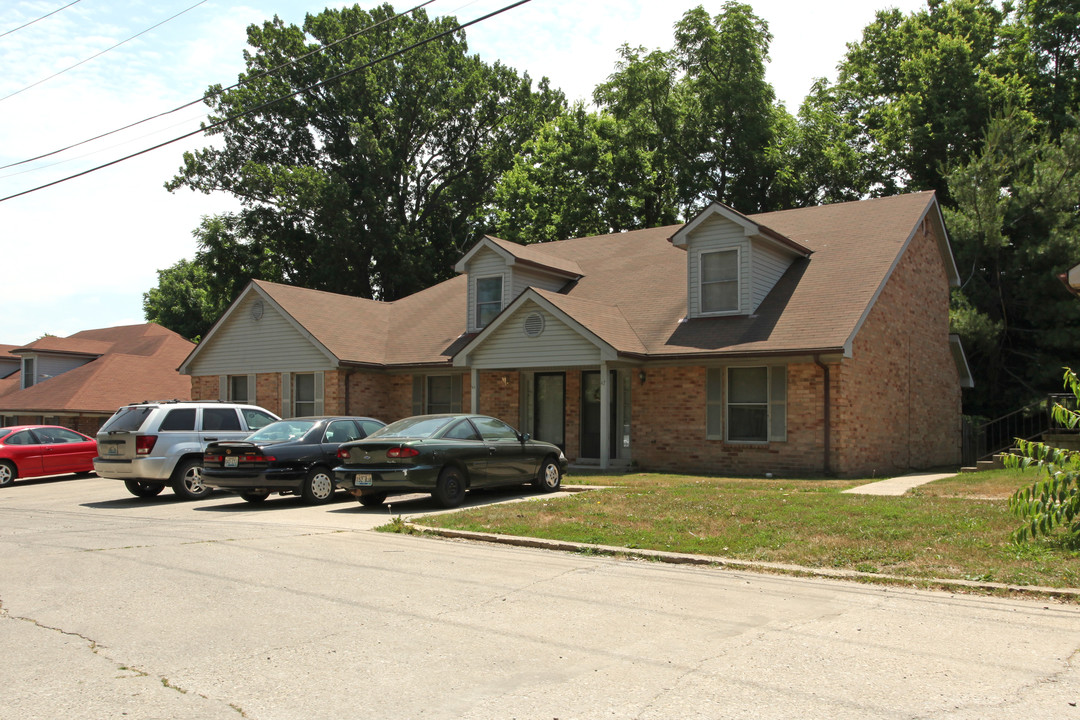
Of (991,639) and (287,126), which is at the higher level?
(287,126)

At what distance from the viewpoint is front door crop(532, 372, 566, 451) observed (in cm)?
2252

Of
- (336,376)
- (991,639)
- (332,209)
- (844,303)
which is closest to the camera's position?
(991,639)

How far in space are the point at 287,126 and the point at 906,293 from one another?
35.0 m

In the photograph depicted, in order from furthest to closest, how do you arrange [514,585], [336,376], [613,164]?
[613,164] → [336,376] → [514,585]

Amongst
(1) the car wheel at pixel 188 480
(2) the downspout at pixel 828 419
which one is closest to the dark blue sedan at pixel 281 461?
(1) the car wheel at pixel 188 480

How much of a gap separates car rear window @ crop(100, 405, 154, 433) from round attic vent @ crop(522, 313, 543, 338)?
27.2ft

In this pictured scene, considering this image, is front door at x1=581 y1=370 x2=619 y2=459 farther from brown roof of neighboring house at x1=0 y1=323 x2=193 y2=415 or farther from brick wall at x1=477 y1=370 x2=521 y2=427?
brown roof of neighboring house at x1=0 y1=323 x2=193 y2=415

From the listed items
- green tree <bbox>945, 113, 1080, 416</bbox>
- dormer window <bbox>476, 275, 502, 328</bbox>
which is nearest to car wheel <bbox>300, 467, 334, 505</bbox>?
→ dormer window <bbox>476, 275, 502, 328</bbox>

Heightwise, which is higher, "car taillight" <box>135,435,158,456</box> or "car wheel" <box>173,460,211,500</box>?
"car taillight" <box>135,435,158,456</box>

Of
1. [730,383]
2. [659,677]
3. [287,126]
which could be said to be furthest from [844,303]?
[287,126]

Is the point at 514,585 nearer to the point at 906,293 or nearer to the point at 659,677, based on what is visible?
A: the point at 659,677

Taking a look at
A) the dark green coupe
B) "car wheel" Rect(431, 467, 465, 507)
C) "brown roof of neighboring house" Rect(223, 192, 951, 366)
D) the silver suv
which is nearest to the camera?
the dark green coupe

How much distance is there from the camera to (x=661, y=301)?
22609mm

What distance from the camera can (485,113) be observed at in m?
47.0
